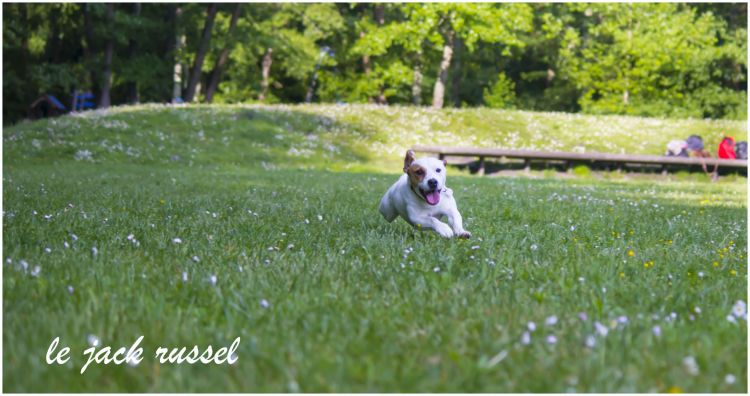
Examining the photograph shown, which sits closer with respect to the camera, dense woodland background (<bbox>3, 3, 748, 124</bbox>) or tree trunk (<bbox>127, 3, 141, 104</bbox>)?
dense woodland background (<bbox>3, 3, 748, 124</bbox>)

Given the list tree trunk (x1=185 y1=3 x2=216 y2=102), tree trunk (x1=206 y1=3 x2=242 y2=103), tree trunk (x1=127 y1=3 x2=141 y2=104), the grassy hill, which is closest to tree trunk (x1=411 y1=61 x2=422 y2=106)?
tree trunk (x1=206 y1=3 x2=242 y2=103)

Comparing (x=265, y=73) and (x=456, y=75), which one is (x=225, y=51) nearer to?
(x=265, y=73)

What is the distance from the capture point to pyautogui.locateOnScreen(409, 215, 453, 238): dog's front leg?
232 inches

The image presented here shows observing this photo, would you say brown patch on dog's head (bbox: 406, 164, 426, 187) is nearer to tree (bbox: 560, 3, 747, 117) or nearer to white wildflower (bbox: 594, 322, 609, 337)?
white wildflower (bbox: 594, 322, 609, 337)

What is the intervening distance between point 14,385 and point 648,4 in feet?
137

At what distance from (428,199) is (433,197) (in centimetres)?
4

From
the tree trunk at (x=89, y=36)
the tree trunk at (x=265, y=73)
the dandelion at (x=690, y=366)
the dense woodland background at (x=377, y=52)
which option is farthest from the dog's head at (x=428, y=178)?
the tree trunk at (x=265, y=73)

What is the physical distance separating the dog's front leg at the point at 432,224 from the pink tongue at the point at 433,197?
13 cm

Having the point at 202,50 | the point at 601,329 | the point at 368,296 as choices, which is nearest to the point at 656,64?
the point at 202,50

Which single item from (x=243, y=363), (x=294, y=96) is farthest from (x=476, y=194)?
(x=294, y=96)

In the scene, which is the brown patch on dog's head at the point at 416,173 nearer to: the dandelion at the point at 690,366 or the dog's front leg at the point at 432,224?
the dog's front leg at the point at 432,224

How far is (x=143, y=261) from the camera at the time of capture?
4.75 metres

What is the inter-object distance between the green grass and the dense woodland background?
80.3 feet

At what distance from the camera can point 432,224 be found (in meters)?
6.04
